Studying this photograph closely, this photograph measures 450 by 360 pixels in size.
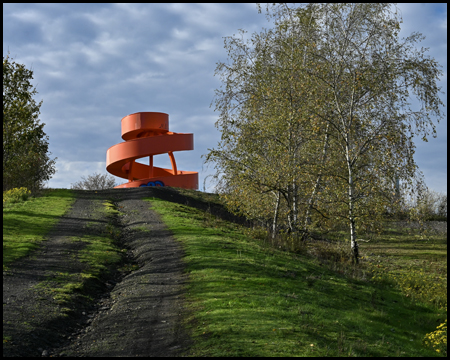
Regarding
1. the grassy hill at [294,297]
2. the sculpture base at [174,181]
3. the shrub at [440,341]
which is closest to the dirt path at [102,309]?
the grassy hill at [294,297]

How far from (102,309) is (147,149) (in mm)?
22497

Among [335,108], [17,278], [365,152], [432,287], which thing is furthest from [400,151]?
[17,278]

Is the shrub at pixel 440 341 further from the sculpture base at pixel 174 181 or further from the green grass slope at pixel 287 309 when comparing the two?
the sculpture base at pixel 174 181

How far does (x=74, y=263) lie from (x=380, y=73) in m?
11.5

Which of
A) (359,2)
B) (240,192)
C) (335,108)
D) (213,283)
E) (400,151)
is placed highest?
(359,2)

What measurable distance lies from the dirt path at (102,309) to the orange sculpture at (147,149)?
54.1 feet

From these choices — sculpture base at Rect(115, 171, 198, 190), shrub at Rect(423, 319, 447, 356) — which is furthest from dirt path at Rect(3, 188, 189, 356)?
sculpture base at Rect(115, 171, 198, 190)

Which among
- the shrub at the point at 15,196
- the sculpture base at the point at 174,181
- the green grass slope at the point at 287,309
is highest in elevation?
the sculpture base at the point at 174,181

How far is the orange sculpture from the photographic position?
30625mm

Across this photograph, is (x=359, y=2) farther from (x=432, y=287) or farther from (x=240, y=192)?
(x=432, y=287)

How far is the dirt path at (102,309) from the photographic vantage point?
22.0ft

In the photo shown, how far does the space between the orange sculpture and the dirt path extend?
16.5m

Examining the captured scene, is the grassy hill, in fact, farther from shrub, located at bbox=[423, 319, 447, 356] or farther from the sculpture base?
Result: the sculpture base

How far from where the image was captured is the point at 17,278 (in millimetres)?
10062
